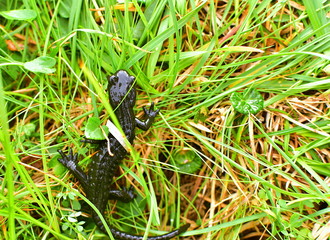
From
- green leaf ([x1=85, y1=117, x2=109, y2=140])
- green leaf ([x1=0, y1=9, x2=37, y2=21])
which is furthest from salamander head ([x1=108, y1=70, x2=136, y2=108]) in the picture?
green leaf ([x1=0, y1=9, x2=37, y2=21])

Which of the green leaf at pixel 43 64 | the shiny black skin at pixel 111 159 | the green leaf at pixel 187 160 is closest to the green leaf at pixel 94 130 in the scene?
the shiny black skin at pixel 111 159

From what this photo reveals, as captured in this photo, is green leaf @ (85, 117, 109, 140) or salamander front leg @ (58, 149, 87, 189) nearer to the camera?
green leaf @ (85, 117, 109, 140)

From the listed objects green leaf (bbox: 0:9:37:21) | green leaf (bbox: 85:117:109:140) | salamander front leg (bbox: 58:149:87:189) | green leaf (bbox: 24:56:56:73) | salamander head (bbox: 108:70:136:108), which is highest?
green leaf (bbox: 0:9:37:21)

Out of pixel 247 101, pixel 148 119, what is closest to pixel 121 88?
pixel 148 119

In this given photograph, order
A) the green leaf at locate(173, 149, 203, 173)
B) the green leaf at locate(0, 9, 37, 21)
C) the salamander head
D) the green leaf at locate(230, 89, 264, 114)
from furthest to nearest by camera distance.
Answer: the green leaf at locate(173, 149, 203, 173) < the salamander head < the green leaf at locate(230, 89, 264, 114) < the green leaf at locate(0, 9, 37, 21)

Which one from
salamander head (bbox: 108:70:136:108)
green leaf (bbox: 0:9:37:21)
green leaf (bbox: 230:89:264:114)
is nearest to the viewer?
green leaf (bbox: 0:9:37:21)

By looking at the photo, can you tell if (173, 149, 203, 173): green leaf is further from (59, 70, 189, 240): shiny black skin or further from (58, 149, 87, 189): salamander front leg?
(58, 149, 87, 189): salamander front leg

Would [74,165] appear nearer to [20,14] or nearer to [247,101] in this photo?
[20,14]
